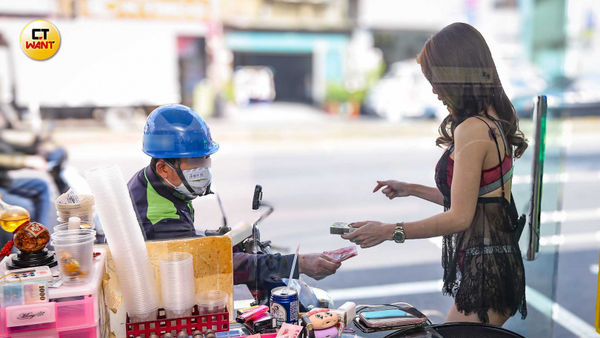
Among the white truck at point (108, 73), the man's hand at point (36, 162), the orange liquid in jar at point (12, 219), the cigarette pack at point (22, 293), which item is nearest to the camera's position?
the cigarette pack at point (22, 293)

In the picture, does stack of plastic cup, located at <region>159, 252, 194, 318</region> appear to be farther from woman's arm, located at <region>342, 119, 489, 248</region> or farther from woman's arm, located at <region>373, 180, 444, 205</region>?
woman's arm, located at <region>373, 180, 444, 205</region>

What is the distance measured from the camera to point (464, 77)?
221 cm

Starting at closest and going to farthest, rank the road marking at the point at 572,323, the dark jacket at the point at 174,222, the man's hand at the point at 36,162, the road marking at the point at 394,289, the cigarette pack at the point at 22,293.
Result: the cigarette pack at the point at 22,293
the dark jacket at the point at 174,222
the road marking at the point at 572,323
the road marking at the point at 394,289
the man's hand at the point at 36,162

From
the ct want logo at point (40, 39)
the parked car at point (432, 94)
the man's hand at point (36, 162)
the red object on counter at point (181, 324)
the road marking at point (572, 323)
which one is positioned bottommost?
the road marking at point (572, 323)

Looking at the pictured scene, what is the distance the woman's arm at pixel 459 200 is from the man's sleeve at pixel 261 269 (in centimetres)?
28

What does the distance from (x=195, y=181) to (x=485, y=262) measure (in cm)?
131

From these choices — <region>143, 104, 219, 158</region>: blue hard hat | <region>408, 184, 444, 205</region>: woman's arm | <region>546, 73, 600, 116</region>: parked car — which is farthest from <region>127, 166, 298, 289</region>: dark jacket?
<region>546, 73, 600, 116</region>: parked car

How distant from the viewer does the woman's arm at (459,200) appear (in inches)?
81.4

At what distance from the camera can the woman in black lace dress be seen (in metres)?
2.10

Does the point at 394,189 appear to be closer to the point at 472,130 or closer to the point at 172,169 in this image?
the point at 472,130

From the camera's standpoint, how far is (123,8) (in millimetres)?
3182

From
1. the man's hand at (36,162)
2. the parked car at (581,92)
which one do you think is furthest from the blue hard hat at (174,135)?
the parked car at (581,92)

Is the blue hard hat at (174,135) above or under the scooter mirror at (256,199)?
above

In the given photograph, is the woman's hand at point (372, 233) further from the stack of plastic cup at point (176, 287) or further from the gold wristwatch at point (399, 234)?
the stack of plastic cup at point (176, 287)
